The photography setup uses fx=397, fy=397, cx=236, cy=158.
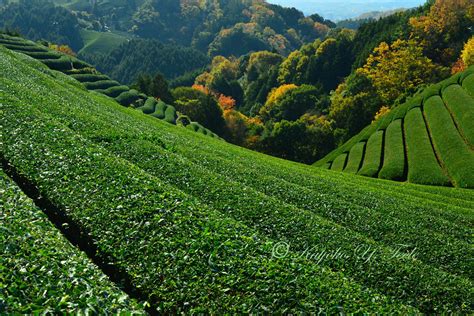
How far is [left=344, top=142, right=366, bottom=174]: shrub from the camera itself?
48928mm

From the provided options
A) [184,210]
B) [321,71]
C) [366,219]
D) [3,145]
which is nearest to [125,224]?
[184,210]

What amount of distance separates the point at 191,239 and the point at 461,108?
49.6m

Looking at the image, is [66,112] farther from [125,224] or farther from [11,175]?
[125,224]

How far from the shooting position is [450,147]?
42812 mm

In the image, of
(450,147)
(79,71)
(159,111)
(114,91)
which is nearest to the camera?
(450,147)

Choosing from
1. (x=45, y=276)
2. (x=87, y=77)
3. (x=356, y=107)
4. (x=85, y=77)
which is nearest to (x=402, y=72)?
(x=356, y=107)

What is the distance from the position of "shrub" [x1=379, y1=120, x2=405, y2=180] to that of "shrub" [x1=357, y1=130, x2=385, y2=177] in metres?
0.82

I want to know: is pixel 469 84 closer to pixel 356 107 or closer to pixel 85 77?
pixel 356 107

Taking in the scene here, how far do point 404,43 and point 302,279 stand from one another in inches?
3874

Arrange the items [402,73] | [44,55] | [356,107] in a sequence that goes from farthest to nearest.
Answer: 1. [402,73]
2. [356,107]
3. [44,55]

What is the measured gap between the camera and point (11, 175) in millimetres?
13008

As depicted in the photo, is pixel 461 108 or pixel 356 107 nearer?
pixel 461 108

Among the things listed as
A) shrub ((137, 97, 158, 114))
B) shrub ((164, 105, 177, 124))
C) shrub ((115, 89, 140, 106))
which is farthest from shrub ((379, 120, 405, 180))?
shrub ((115, 89, 140, 106))

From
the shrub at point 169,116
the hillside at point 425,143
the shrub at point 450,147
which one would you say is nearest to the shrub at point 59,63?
the shrub at point 169,116
